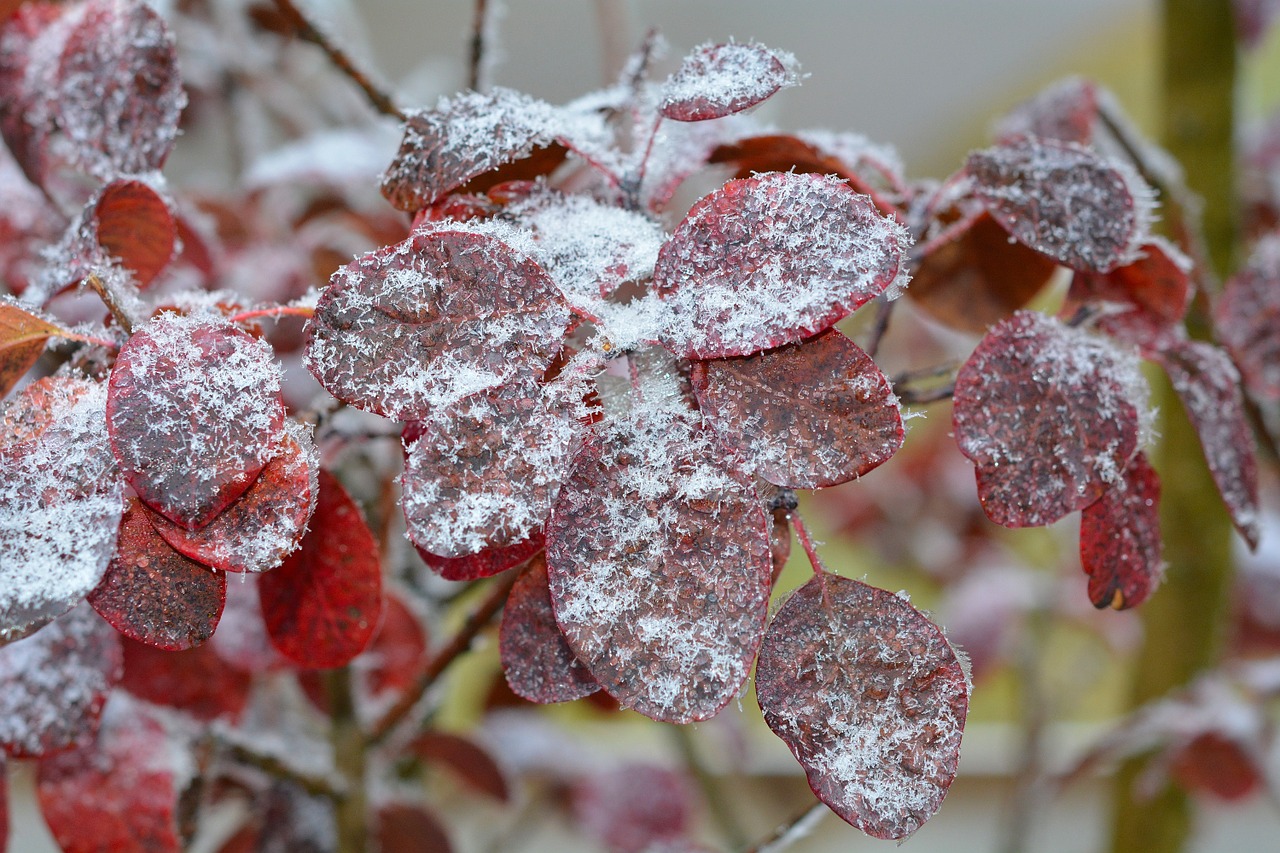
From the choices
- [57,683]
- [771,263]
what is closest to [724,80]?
[771,263]

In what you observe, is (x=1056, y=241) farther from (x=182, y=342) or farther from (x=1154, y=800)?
(x=1154, y=800)

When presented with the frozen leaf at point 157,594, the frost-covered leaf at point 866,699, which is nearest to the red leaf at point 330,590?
the frozen leaf at point 157,594

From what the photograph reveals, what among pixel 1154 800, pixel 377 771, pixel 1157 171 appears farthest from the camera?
pixel 1154 800

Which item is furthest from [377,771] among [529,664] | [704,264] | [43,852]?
[43,852]

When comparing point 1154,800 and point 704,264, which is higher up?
point 704,264

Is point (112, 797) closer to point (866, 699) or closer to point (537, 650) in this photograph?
point (537, 650)

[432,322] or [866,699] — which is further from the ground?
[432,322]

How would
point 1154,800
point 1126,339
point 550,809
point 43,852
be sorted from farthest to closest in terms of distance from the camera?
point 43,852, point 550,809, point 1154,800, point 1126,339
